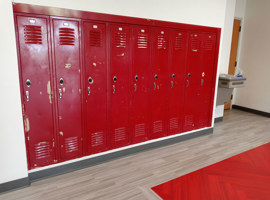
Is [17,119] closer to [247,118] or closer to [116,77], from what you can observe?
[116,77]

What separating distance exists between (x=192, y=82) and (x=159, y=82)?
2.44 feet

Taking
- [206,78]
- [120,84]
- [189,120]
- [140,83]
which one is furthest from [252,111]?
[120,84]

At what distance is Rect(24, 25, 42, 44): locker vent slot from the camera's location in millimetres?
2264

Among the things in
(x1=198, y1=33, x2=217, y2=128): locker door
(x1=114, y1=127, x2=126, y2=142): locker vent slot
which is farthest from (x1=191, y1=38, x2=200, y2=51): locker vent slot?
(x1=114, y1=127, x2=126, y2=142): locker vent slot

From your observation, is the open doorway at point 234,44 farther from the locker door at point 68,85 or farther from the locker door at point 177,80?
the locker door at point 68,85

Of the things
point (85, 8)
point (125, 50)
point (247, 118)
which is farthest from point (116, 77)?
point (247, 118)

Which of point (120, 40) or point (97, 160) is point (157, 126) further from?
point (120, 40)

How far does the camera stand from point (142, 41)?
304 centimetres

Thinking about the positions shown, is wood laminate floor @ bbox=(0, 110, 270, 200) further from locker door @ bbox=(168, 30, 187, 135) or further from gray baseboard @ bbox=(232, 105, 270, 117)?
gray baseboard @ bbox=(232, 105, 270, 117)

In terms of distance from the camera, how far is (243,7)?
557 centimetres

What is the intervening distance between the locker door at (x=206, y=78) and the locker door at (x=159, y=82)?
85 cm

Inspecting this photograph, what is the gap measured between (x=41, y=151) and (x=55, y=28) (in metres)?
1.49

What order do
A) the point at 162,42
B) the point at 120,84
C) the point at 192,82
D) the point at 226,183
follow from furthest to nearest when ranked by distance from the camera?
the point at 192,82 < the point at 162,42 < the point at 120,84 < the point at 226,183

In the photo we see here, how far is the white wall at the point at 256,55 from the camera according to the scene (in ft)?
17.2
